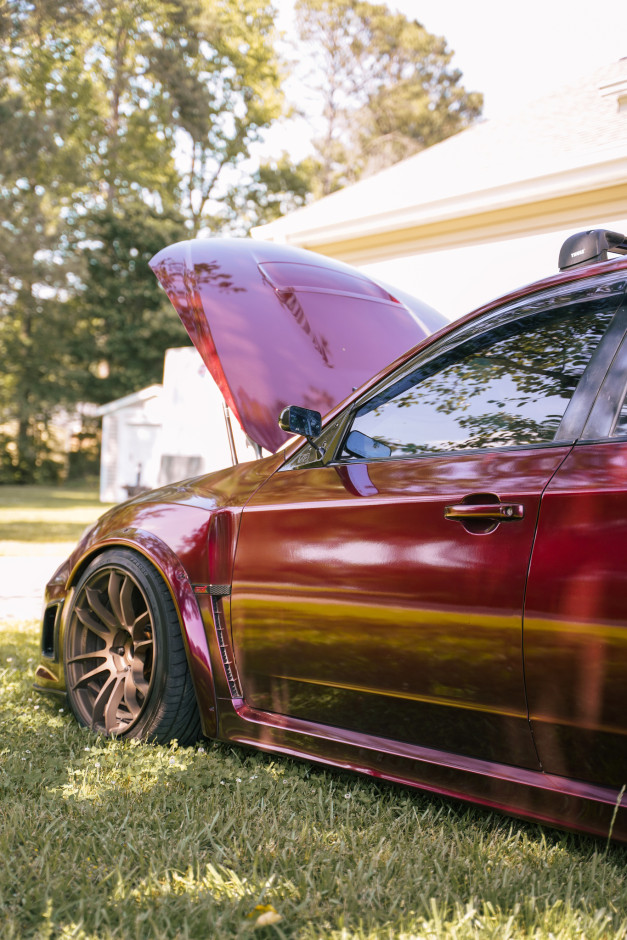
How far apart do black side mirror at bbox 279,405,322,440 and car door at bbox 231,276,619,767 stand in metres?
0.08

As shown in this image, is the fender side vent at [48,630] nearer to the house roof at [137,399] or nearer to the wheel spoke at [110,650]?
the wheel spoke at [110,650]

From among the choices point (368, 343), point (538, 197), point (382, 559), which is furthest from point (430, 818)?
point (538, 197)

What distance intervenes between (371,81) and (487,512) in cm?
3206

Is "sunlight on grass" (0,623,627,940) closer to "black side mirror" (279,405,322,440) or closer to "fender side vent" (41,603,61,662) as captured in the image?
"fender side vent" (41,603,61,662)

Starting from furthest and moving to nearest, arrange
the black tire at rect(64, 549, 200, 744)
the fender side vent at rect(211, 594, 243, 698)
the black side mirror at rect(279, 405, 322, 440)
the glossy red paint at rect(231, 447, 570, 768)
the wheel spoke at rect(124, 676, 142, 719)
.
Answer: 1. the wheel spoke at rect(124, 676, 142, 719)
2. the black tire at rect(64, 549, 200, 744)
3. the fender side vent at rect(211, 594, 243, 698)
4. the black side mirror at rect(279, 405, 322, 440)
5. the glossy red paint at rect(231, 447, 570, 768)

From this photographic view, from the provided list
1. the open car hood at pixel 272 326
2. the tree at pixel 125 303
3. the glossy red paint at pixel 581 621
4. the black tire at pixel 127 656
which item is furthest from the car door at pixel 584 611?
the tree at pixel 125 303

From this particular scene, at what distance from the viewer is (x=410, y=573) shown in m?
2.10

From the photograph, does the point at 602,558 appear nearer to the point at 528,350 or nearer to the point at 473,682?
the point at 473,682

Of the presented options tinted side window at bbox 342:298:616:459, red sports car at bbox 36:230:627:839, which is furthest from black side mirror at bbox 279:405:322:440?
→ tinted side window at bbox 342:298:616:459

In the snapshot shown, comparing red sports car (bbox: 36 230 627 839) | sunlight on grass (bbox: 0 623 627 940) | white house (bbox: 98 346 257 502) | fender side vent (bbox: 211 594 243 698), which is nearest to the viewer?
sunlight on grass (bbox: 0 623 627 940)

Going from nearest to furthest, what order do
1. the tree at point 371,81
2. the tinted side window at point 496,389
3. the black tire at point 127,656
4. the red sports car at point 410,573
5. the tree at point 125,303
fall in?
the red sports car at point 410,573 → the tinted side window at point 496,389 → the black tire at point 127,656 → the tree at point 371,81 → the tree at point 125,303

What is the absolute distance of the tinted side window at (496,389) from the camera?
2043mm

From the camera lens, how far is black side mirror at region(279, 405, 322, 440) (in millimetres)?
2412

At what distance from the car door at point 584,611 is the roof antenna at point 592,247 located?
27.7 inches
